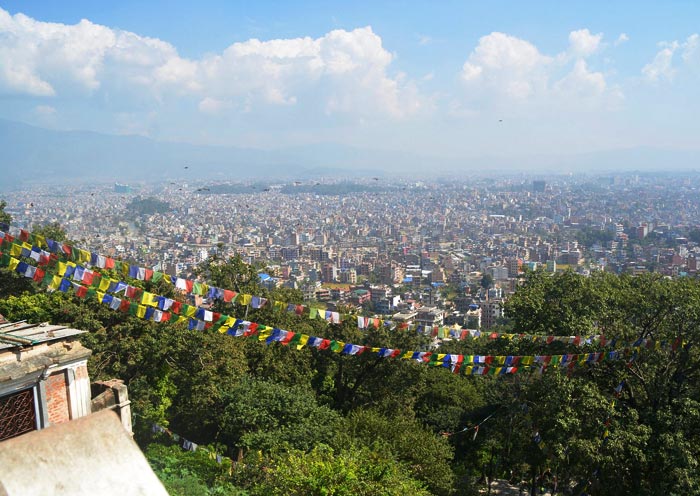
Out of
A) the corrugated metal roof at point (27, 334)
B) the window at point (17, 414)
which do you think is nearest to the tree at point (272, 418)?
the corrugated metal roof at point (27, 334)

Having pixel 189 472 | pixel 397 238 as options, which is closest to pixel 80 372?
pixel 189 472

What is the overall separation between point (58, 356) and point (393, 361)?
10178 mm

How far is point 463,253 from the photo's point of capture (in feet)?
333

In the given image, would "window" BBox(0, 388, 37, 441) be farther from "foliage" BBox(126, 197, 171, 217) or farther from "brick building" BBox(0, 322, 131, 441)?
"foliage" BBox(126, 197, 171, 217)

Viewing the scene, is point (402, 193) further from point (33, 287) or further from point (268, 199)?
point (33, 287)

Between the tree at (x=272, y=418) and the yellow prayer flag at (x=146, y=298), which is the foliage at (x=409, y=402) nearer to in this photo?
the tree at (x=272, y=418)

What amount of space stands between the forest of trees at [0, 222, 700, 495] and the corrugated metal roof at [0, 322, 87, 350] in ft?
7.72

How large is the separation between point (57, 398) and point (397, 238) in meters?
110

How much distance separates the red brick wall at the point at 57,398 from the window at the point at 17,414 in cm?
13

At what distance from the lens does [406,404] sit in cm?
1447

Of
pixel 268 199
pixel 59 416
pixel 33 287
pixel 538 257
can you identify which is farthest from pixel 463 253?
pixel 59 416

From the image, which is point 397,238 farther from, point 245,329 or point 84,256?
point 84,256

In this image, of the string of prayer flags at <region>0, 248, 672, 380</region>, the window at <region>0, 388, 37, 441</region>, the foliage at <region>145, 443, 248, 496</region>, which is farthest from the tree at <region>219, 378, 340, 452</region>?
the window at <region>0, 388, 37, 441</region>

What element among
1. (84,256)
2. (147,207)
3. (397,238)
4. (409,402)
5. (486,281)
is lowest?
(486,281)
